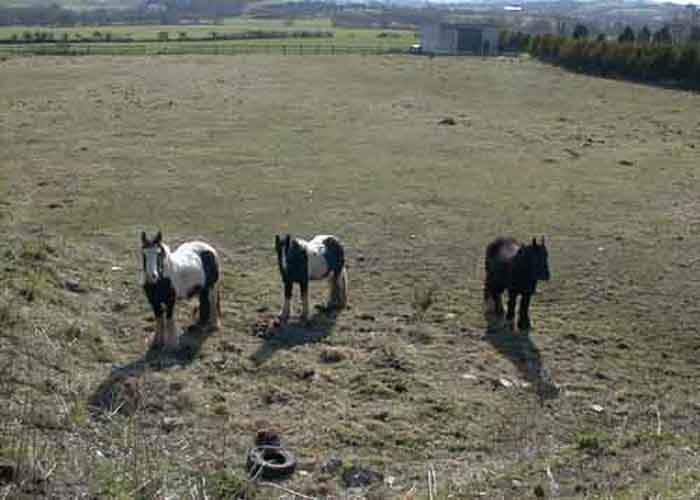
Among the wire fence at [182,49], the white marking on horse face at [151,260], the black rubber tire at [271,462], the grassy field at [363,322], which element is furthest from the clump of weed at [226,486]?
the wire fence at [182,49]

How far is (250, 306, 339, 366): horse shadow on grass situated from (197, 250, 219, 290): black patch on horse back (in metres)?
1.00

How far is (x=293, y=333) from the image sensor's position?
12.7 meters

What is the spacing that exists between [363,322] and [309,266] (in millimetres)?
1159

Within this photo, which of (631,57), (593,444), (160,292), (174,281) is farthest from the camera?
(631,57)

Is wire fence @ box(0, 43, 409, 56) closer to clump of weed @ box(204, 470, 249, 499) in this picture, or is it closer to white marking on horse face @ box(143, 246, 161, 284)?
white marking on horse face @ box(143, 246, 161, 284)

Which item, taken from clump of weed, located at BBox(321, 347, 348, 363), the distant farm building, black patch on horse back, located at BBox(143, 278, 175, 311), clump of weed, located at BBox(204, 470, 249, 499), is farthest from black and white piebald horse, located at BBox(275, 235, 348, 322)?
the distant farm building

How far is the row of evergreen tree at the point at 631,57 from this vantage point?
52.6 metres

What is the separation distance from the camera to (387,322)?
13242mm

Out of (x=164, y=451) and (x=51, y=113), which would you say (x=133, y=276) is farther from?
(x=51, y=113)

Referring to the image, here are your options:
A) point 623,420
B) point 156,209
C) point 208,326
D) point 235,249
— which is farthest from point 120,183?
point 623,420

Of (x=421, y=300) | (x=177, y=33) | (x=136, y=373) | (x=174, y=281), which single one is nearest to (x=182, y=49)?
(x=177, y=33)

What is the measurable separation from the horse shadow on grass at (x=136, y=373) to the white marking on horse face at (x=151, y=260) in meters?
1.10

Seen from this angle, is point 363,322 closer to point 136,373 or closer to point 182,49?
point 136,373

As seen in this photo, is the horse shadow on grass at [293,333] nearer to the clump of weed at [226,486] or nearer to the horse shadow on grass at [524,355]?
the horse shadow on grass at [524,355]
